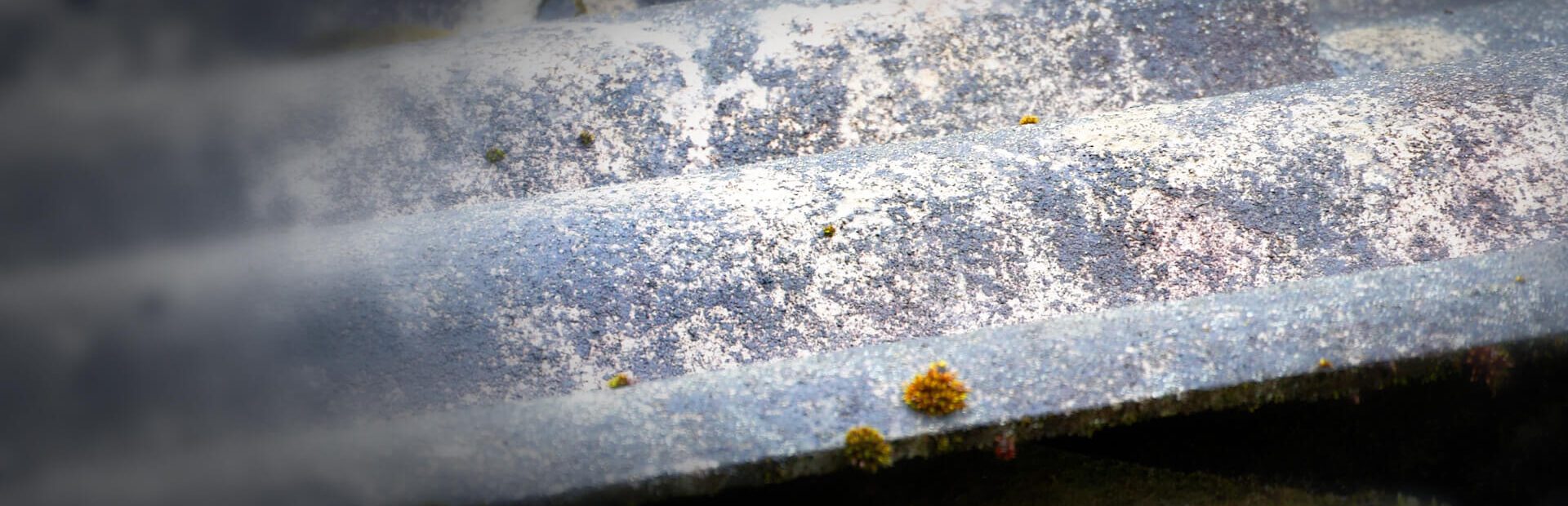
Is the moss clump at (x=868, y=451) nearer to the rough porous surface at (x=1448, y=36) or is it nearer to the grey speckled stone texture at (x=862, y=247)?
the grey speckled stone texture at (x=862, y=247)

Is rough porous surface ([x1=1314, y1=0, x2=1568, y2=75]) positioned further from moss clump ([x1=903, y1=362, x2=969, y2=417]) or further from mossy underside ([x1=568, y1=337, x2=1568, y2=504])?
moss clump ([x1=903, y1=362, x2=969, y2=417])

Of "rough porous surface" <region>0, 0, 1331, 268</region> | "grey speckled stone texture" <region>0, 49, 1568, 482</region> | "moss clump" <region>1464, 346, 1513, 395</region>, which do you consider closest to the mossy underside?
"moss clump" <region>1464, 346, 1513, 395</region>

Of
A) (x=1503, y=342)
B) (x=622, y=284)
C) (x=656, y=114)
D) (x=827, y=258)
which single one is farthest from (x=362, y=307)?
(x=1503, y=342)

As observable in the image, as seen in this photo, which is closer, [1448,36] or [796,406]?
[796,406]

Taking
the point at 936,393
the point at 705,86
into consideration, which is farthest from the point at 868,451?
the point at 705,86

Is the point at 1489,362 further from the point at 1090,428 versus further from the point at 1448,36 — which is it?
the point at 1448,36

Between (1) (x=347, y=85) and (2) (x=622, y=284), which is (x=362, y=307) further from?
(1) (x=347, y=85)

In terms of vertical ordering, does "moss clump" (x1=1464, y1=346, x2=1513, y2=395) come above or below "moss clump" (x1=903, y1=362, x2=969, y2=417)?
below
